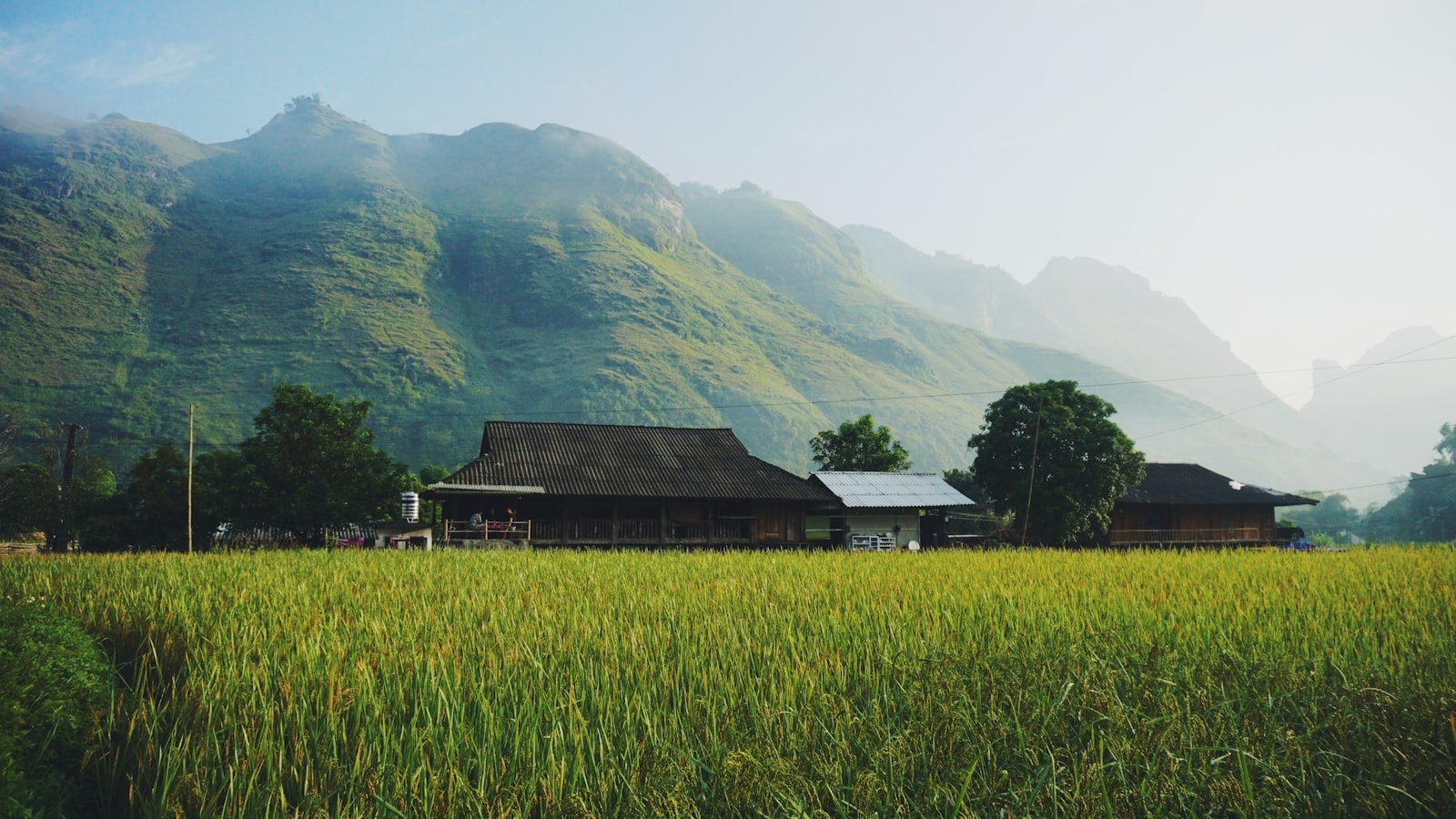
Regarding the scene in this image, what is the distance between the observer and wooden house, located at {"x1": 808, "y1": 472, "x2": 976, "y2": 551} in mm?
30844

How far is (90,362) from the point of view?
9131cm

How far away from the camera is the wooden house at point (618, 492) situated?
971 inches

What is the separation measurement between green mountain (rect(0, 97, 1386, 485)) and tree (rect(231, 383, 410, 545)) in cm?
6218

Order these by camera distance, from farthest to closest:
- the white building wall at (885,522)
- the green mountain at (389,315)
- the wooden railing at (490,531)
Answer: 1. the green mountain at (389,315)
2. the white building wall at (885,522)
3. the wooden railing at (490,531)

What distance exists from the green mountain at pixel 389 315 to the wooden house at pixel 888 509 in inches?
2708

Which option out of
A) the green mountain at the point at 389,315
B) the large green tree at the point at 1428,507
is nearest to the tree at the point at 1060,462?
the large green tree at the point at 1428,507

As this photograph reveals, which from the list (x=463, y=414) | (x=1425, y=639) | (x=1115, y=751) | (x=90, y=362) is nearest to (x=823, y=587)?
(x=1425, y=639)

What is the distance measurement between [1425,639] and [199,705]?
753cm

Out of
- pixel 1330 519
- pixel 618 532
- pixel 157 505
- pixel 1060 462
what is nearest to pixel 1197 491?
pixel 1060 462

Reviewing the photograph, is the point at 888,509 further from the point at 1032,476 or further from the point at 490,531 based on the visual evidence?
the point at 490,531

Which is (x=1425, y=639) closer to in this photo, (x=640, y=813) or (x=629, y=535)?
(x=640, y=813)

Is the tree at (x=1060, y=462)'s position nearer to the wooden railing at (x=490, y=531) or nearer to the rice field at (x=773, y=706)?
the wooden railing at (x=490, y=531)

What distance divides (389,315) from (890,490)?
352 feet

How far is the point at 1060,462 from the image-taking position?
31.7 metres
